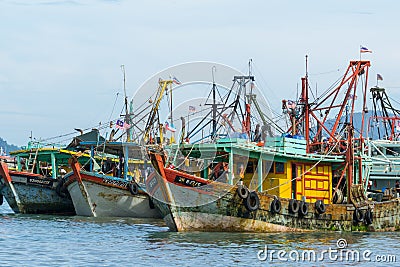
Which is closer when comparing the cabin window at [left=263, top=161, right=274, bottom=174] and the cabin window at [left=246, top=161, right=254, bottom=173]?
the cabin window at [left=263, top=161, right=274, bottom=174]

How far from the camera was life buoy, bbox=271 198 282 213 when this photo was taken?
2745 cm

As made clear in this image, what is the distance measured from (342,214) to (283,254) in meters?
7.52

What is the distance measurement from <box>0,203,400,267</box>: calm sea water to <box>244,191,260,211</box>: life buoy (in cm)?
102

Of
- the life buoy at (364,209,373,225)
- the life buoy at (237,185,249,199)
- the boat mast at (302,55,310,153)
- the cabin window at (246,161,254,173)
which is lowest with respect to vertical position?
the life buoy at (364,209,373,225)

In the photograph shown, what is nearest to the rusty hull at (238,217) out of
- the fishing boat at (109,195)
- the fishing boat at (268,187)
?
the fishing boat at (268,187)

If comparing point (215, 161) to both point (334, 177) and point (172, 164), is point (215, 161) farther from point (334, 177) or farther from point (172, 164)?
point (334, 177)

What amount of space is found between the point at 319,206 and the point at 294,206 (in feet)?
3.80

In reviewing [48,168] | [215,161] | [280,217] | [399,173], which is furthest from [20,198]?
[399,173]

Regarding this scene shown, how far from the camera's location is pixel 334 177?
31859 millimetres

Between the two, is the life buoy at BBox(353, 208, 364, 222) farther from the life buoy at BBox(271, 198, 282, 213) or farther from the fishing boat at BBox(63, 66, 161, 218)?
the fishing boat at BBox(63, 66, 161, 218)

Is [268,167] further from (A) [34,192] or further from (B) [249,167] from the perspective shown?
(A) [34,192]

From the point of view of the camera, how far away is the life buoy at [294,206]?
28.0 meters

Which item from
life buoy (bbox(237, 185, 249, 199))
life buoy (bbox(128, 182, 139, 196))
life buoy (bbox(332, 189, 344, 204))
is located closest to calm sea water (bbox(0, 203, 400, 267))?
life buoy (bbox(237, 185, 249, 199))

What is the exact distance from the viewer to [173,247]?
23719mm
